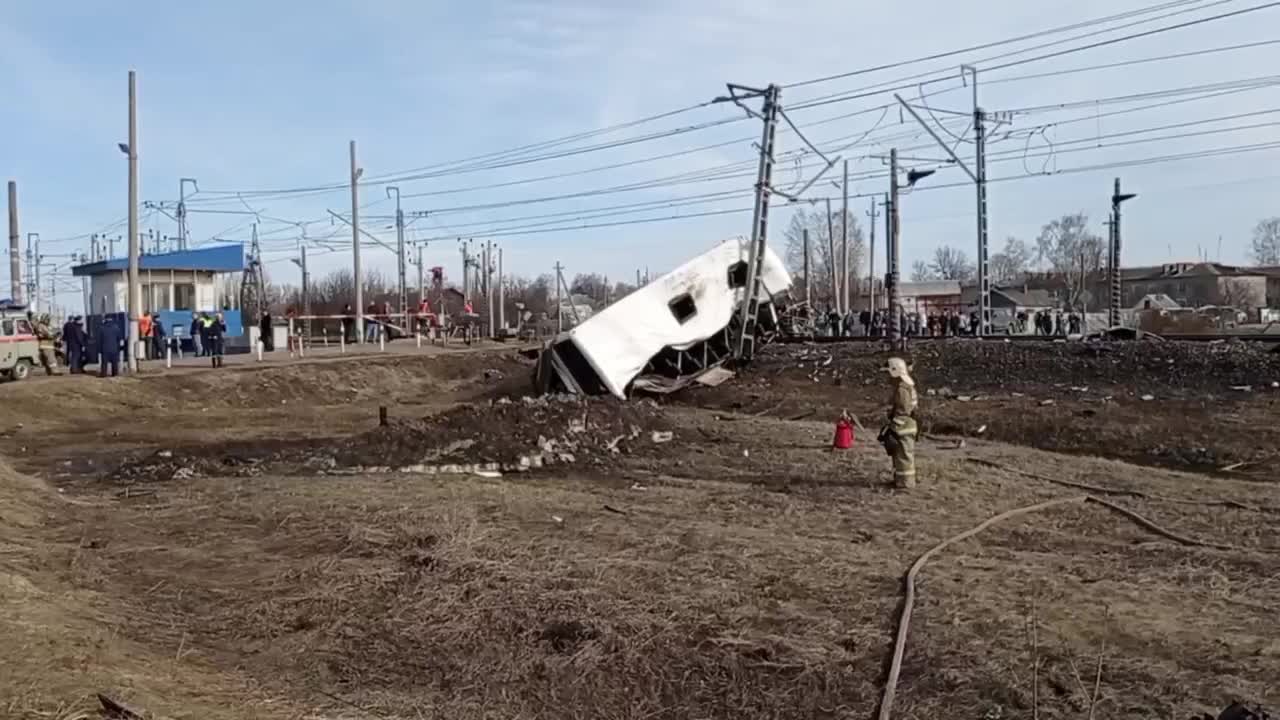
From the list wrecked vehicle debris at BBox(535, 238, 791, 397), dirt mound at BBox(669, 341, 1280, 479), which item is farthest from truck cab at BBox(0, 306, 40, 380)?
dirt mound at BBox(669, 341, 1280, 479)

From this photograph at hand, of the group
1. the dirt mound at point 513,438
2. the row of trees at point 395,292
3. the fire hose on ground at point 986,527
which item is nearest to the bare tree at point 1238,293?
the row of trees at point 395,292

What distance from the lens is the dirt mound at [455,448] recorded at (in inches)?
566

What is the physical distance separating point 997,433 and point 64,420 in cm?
1923

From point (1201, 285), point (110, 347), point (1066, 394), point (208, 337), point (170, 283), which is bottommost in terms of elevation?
point (1066, 394)

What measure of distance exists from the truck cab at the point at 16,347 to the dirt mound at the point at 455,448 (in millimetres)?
17264

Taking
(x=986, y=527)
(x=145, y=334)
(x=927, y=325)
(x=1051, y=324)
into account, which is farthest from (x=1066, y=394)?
(x=145, y=334)

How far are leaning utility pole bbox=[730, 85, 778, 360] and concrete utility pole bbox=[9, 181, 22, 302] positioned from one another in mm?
30149

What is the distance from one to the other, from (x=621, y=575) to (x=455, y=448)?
7.38 meters

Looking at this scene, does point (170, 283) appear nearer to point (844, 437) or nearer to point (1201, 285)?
point (844, 437)

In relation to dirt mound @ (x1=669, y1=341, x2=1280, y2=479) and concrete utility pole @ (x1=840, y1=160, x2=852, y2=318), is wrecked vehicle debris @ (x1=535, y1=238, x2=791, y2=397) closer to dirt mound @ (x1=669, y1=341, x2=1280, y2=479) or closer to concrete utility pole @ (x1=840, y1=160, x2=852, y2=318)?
dirt mound @ (x1=669, y1=341, x2=1280, y2=479)

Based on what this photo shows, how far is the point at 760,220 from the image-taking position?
24406 mm

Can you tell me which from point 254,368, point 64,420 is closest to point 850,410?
point 64,420

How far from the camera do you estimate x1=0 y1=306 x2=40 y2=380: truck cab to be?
29797 mm

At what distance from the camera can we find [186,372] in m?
29.8
